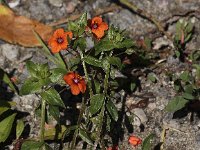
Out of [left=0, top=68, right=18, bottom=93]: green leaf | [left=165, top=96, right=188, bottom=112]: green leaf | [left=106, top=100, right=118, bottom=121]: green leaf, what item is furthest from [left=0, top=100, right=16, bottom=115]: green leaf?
[left=165, top=96, right=188, bottom=112]: green leaf

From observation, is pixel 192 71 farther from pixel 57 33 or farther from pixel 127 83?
pixel 57 33

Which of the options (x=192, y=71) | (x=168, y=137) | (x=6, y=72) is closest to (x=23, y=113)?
(x=6, y=72)

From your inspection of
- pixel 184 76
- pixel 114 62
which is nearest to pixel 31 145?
pixel 114 62

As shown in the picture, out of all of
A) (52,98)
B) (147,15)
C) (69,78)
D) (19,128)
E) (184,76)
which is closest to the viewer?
(69,78)

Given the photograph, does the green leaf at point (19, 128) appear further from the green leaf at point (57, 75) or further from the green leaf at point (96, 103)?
the green leaf at point (96, 103)

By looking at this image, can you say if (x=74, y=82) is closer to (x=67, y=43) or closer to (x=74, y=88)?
(x=74, y=88)

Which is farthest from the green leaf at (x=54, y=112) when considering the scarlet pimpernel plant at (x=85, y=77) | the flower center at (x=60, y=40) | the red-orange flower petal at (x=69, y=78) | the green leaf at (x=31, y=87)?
the flower center at (x=60, y=40)
